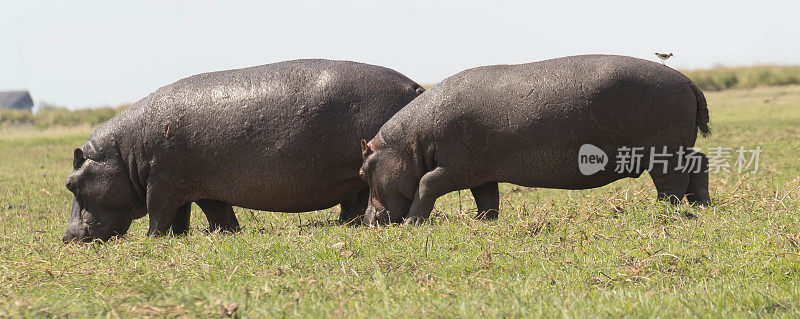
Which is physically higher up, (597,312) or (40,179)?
(597,312)

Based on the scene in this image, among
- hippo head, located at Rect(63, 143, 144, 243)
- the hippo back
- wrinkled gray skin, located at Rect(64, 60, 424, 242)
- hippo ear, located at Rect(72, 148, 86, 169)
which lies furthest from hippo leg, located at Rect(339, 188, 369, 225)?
hippo ear, located at Rect(72, 148, 86, 169)

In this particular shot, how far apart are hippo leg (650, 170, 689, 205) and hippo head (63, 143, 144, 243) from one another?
17.5 ft

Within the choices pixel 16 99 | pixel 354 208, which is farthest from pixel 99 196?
pixel 16 99

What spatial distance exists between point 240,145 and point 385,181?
1524mm

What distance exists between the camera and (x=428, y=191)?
25.6 feet

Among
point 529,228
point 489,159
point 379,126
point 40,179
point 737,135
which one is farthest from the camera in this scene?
point 737,135

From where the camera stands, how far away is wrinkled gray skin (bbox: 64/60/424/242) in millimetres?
8305

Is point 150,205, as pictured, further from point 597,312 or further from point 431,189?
point 597,312

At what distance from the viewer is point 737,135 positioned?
1762 centimetres

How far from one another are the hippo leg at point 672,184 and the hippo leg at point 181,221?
4932 millimetres

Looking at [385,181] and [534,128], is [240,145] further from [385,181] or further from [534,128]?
[534,128]

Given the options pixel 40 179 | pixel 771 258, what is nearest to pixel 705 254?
pixel 771 258

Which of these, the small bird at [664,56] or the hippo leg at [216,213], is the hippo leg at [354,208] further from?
the small bird at [664,56]

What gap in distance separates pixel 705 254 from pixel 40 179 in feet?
42.8
